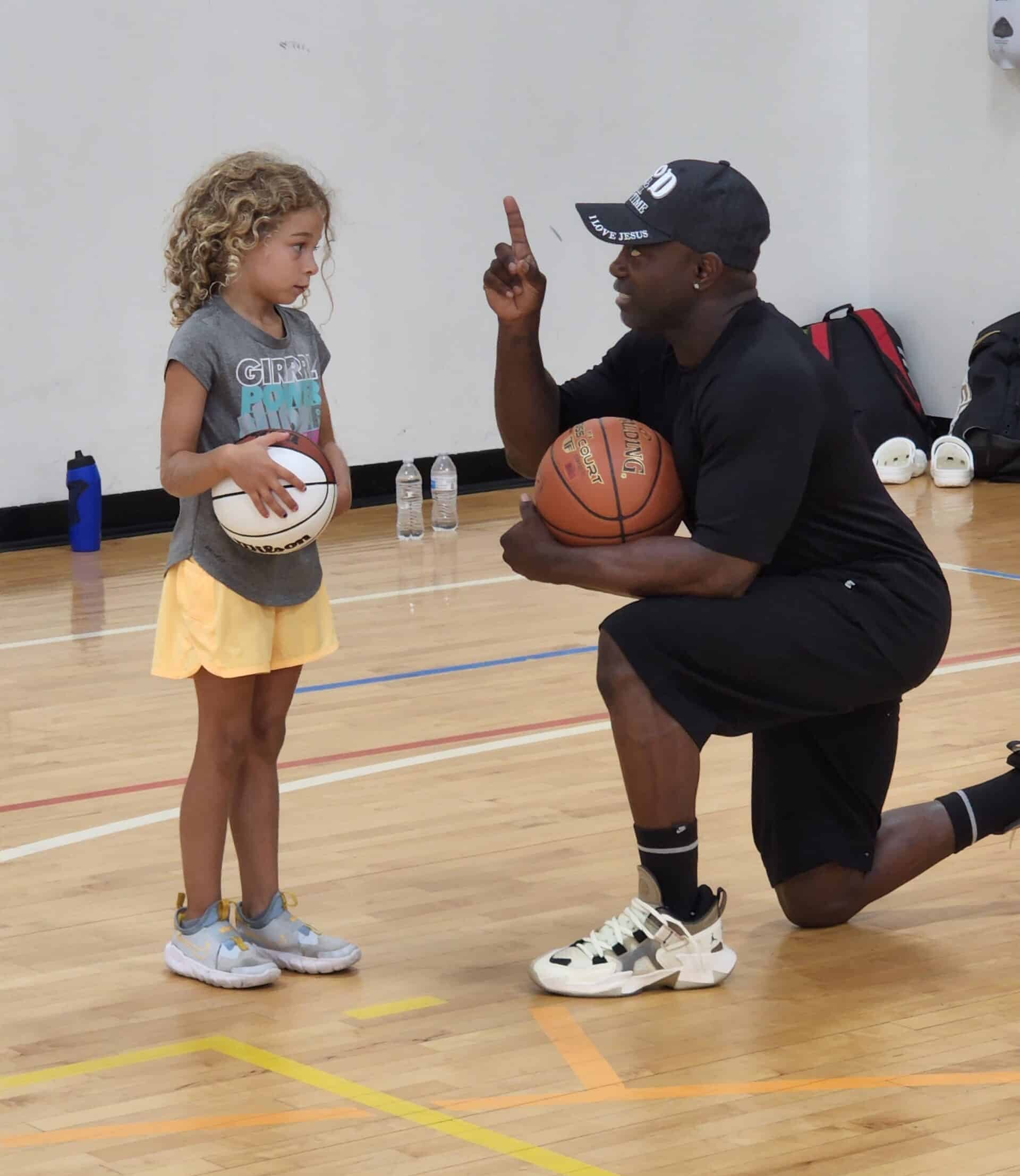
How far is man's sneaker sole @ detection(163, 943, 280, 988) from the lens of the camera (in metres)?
3.42

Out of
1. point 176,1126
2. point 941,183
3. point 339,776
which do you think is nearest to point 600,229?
point 176,1126

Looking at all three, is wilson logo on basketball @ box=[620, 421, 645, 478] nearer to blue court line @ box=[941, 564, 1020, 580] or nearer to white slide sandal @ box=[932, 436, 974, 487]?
blue court line @ box=[941, 564, 1020, 580]

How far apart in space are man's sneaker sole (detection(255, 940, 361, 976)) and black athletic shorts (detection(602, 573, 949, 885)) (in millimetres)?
768

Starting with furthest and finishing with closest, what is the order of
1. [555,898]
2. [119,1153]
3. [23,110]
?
[23,110] → [555,898] → [119,1153]

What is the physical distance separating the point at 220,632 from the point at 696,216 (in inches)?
45.8

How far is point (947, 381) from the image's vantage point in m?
11.1

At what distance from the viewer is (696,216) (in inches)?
137

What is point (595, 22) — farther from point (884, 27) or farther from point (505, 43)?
point (884, 27)

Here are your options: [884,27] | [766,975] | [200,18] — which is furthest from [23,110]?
[766,975]

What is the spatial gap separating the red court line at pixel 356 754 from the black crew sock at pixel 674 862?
5.75ft

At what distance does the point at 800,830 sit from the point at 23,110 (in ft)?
21.1

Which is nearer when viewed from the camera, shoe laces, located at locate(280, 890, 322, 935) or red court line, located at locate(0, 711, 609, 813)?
shoe laces, located at locate(280, 890, 322, 935)

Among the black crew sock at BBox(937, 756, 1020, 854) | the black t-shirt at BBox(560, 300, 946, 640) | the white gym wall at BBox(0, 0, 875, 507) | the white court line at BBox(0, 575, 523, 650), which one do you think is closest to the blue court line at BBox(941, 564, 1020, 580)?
the white court line at BBox(0, 575, 523, 650)

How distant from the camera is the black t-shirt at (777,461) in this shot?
335cm
